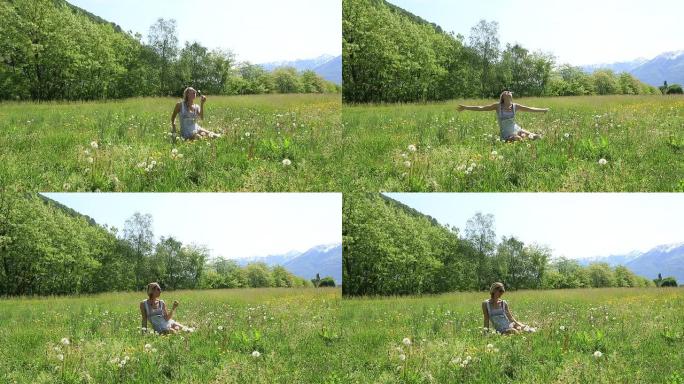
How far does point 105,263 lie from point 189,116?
2.37m

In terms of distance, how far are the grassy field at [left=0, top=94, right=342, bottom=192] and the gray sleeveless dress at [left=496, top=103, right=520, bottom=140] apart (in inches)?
86.4

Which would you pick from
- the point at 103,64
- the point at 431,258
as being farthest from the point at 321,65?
the point at 103,64

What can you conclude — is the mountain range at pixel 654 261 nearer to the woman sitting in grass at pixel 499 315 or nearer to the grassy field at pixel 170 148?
the woman sitting in grass at pixel 499 315

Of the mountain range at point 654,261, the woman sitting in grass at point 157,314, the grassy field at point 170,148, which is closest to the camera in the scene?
the grassy field at point 170,148

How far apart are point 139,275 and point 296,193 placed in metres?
2.65

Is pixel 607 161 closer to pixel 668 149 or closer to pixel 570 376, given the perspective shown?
pixel 668 149

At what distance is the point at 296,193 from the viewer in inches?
316

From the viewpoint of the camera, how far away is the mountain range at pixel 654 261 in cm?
891

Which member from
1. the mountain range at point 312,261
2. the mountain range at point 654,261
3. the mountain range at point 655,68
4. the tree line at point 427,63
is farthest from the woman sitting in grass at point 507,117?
the mountain range at point 312,261

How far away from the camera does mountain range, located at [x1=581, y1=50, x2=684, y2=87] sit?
930cm

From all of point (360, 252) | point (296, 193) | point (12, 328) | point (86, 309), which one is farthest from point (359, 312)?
point (12, 328)

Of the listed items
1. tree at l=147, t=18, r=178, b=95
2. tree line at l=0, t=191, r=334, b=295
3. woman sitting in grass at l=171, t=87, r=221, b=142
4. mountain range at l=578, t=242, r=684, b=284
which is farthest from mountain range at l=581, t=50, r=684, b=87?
tree at l=147, t=18, r=178, b=95

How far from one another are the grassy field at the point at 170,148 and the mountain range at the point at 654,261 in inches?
167

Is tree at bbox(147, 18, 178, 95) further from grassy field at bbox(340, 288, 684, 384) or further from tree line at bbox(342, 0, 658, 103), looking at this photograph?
grassy field at bbox(340, 288, 684, 384)
